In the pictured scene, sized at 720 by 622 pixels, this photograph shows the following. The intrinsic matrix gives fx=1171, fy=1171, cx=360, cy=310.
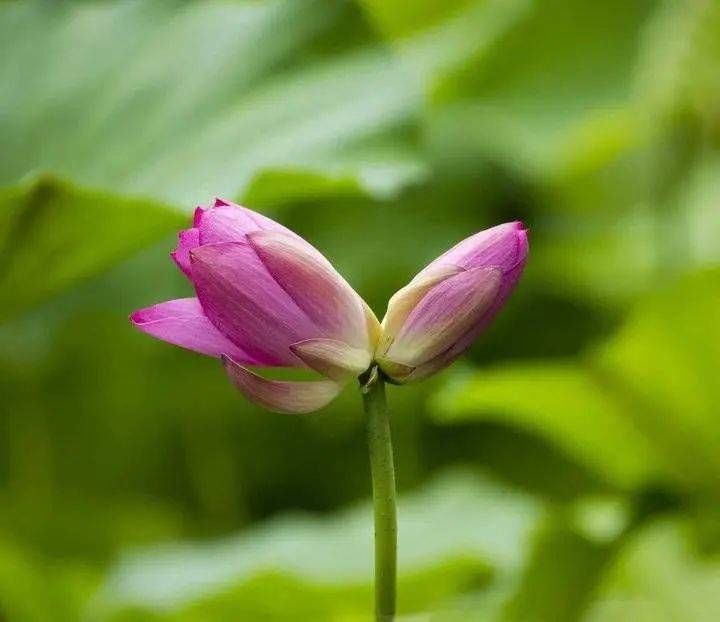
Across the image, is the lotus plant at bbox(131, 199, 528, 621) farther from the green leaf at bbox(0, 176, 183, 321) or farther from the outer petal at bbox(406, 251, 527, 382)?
the green leaf at bbox(0, 176, 183, 321)

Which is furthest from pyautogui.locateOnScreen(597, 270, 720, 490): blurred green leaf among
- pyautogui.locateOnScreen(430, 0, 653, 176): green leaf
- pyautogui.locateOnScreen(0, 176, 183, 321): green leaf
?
pyautogui.locateOnScreen(430, 0, 653, 176): green leaf

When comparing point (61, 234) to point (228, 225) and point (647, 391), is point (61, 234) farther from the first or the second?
point (647, 391)

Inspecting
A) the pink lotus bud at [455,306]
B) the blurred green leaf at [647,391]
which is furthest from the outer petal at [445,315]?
the blurred green leaf at [647,391]

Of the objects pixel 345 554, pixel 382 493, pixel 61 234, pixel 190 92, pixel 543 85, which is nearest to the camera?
pixel 382 493

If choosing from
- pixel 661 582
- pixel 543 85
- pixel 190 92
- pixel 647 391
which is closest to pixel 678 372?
pixel 647 391

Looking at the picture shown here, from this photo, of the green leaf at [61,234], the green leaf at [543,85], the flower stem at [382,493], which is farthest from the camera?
the green leaf at [543,85]

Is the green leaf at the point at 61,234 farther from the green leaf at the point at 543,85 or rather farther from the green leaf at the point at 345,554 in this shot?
the green leaf at the point at 543,85

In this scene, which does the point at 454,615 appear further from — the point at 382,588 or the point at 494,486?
the point at 494,486
